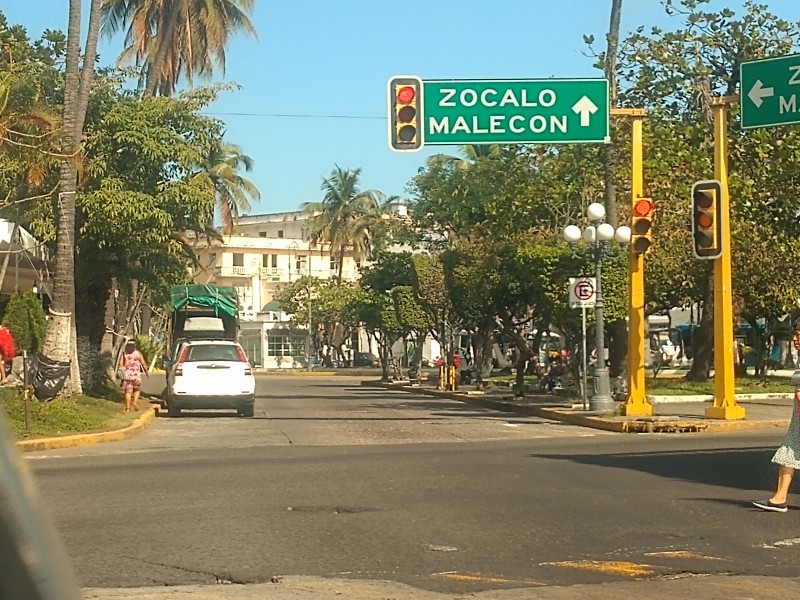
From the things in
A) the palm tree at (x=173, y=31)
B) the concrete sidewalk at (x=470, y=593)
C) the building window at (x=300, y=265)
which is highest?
the palm tree at (x=173, y=31)

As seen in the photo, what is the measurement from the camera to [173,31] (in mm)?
41250

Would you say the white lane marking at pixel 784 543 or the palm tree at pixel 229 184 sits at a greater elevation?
the palm tree at pixel 229 184

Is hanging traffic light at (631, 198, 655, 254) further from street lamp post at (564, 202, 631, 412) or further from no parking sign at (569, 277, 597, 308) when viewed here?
no parking sign at (569, 277, 597, 308)

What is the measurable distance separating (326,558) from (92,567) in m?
1.55

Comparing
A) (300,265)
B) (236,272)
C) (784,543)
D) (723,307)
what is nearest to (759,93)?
(723,307)

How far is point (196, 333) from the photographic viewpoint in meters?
40.1

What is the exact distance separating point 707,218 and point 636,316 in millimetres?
3076

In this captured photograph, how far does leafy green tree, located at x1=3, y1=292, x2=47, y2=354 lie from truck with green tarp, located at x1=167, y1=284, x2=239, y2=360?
33.5 ft

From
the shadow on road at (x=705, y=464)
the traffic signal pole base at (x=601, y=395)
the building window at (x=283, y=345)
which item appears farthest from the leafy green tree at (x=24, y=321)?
the building window at (x=283, y=345)

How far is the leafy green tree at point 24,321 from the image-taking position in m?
29.1

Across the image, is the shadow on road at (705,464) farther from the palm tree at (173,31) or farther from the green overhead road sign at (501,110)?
the palm tree at (173,31)

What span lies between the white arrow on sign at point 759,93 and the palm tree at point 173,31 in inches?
930

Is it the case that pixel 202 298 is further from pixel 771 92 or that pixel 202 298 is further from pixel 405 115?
pixel 771 92

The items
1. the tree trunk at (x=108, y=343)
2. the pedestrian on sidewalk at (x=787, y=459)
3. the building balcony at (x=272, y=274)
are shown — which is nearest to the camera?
the pedestrian on sidewalk at (x=787, y=459)
